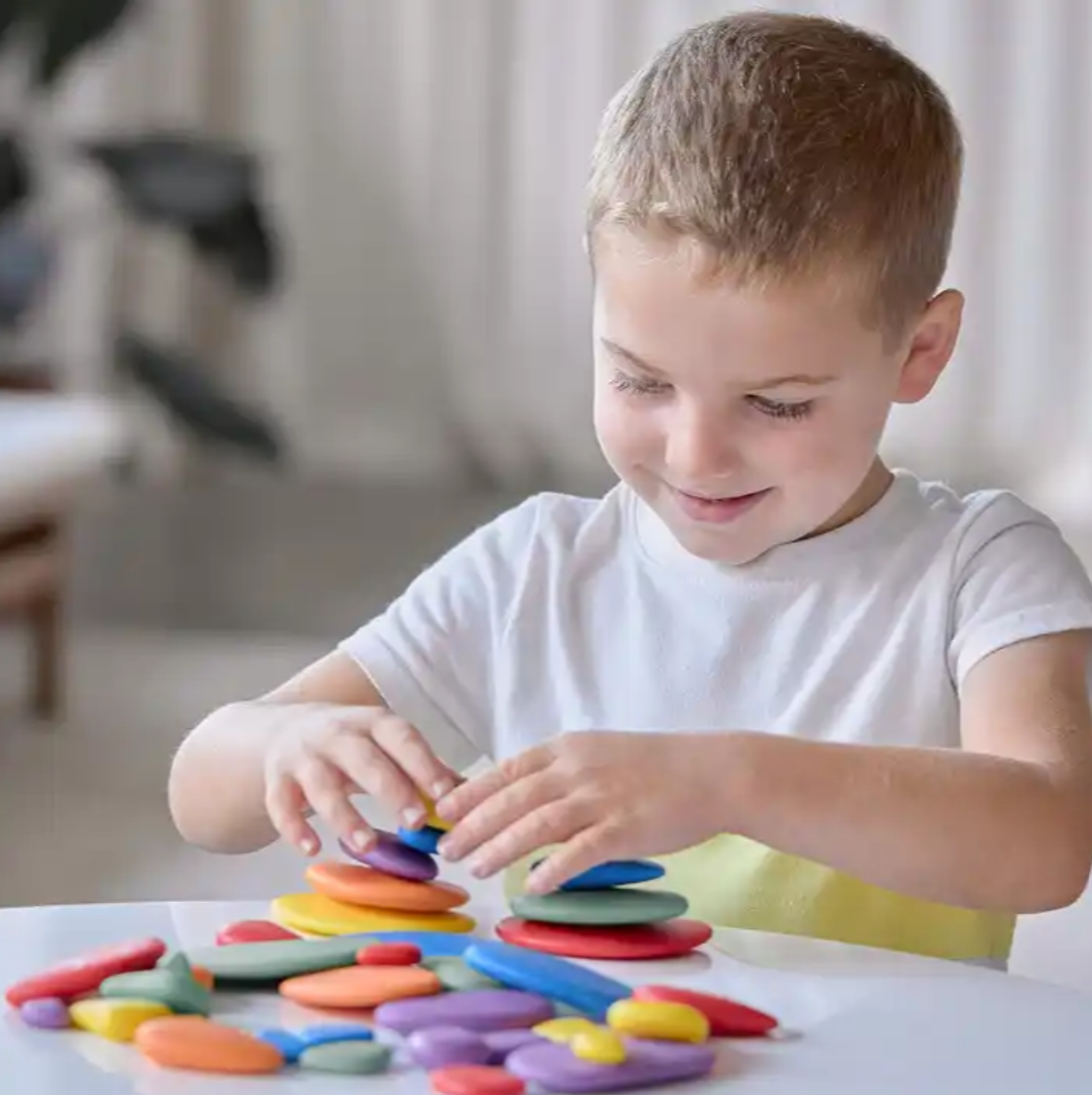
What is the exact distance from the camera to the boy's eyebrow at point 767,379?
3.15 feet

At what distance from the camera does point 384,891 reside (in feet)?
2.75

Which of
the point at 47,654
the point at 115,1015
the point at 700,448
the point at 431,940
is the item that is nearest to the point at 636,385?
the point at 700,448

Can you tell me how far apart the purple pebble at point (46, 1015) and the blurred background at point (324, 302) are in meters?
2.12

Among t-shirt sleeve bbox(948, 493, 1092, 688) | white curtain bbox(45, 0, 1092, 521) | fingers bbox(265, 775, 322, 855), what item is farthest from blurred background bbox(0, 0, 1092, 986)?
fingers bbox(265, 775, 322, 855)

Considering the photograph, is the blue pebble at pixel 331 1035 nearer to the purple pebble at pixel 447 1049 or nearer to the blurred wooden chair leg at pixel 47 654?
the purple pebble at pixel 447 1049

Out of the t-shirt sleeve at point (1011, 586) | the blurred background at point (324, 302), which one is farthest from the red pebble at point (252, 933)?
the blurred background at point (324, 302)

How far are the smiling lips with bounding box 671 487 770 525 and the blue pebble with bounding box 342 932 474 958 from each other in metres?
0.28

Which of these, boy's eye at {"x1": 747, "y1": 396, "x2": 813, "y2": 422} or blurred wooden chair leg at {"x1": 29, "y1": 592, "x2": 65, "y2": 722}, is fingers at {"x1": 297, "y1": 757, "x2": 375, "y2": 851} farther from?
blurred wooden chair leg at {"x1": 29, "y1": 592, "x2": 65, "y2": 722}

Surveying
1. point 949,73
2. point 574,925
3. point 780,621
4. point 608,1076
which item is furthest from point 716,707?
point 949,73

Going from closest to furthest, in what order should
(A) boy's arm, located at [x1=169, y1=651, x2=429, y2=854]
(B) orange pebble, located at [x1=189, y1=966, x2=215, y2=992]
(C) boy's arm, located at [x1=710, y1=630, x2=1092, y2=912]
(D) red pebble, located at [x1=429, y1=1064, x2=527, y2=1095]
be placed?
1. (D) red pebble, located at [x1=429, y1=1064, x2=527, y2=1095]
2. (B) orange pebble, located at [x1=189, y1=966, x2=215, y2=992]
3. (C) boy's arm, located at [x1=710, y1=630, x2=1092, y2=912]
4. (A) boy's arm, located at [x1=169, y1=651, x2=429, y2=854]

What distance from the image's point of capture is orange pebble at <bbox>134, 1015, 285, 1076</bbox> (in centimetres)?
68

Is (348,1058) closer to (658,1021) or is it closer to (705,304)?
(658,1021)

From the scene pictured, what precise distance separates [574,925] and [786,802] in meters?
0.11

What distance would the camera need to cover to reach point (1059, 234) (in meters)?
3.02
